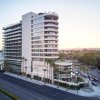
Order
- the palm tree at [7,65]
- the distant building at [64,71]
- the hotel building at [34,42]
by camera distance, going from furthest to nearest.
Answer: the palm tree at [7,65], the hotel building at [34,42], the distant building at [64,71]

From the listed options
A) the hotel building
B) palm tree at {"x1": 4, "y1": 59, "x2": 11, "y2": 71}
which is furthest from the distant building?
palm tree at {"x1": 4, "y1": 59, "x2": 11, "y2": 71}

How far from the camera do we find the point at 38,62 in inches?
4938

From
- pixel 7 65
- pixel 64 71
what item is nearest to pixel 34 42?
pixel 64 71

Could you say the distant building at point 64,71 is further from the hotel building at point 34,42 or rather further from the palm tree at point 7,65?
the palm tree at point 7,65

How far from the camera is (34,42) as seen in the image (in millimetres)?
131125

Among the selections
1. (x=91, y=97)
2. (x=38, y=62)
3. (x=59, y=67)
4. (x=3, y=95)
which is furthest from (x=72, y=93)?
(x=38, y=62)

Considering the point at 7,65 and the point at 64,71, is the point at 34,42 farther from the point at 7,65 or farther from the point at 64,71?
the point at 7,65

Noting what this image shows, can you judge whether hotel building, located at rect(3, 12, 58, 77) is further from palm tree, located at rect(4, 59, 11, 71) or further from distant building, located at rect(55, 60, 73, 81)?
distant building, located at rect(55, 60, 73, 81)

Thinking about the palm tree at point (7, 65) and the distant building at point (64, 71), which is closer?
the distant building at point (64, 71)

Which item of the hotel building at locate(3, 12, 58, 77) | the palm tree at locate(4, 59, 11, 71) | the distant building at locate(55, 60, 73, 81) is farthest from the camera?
the palm tree at locate(4, 59, 11, 71)

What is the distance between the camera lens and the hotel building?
120188mm

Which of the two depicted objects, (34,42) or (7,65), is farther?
(7,65)

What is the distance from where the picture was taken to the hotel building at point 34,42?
120 m

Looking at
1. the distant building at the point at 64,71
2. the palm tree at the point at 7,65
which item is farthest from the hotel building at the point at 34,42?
the distant building at the point at 64,71
